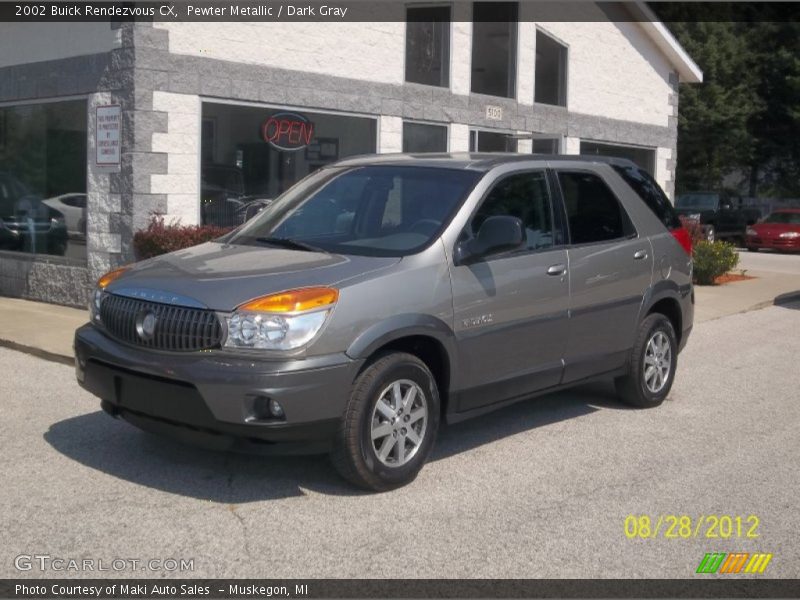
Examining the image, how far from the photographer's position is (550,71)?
54.9 ft

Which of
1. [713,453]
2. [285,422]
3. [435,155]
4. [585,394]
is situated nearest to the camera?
[285,422]

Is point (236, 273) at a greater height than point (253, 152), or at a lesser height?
lesser

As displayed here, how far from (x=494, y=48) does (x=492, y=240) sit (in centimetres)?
1022

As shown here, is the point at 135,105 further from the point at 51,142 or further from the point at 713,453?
the point at 713,453

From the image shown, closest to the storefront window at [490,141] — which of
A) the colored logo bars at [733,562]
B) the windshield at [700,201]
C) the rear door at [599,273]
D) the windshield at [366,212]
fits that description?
the rear door at [599,273]

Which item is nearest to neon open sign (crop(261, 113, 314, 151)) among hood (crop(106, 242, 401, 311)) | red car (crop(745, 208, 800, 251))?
hood (crop(106, 242, 401, 311))

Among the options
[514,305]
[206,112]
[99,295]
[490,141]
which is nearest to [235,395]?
[99,295]

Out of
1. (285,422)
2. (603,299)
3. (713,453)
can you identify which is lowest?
(713,453)

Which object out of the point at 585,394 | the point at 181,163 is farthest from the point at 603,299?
the point at 181,163

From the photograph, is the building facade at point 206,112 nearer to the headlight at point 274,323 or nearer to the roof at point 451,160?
the roof at point 451,160

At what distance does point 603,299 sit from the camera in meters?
7.06

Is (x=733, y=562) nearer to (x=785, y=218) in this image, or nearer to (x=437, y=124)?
(x=437, y=124)

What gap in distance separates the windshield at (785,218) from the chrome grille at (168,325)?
25.6 meters

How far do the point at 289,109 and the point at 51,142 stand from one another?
2.96 m
